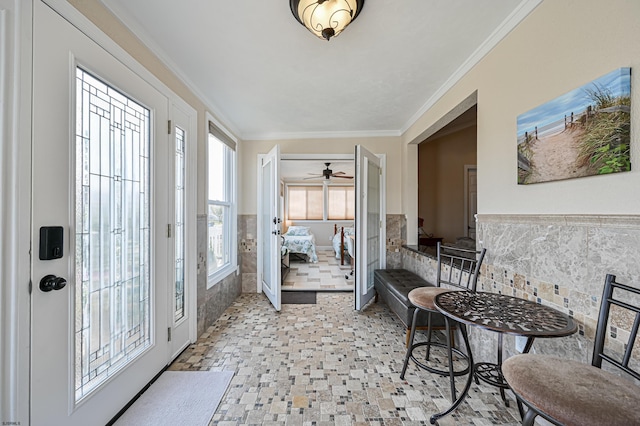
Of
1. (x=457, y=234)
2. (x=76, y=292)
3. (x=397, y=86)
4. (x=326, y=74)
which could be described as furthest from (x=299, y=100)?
(x=457, y=234)

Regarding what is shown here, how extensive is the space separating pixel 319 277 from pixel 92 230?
3.72 meters

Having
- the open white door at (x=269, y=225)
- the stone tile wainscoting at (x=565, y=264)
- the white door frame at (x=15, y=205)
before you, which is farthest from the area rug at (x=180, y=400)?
the stone tile wainscoting at (x=565, y=264)

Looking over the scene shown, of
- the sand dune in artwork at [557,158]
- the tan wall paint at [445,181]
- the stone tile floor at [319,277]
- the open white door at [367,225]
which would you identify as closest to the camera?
the sand dune in artwork at [557,158]

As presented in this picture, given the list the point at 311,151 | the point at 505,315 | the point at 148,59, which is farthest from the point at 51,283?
the point at 311,151

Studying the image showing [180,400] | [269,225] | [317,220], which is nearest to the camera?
[180,400]

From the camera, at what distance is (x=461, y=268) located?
1894 millimetres

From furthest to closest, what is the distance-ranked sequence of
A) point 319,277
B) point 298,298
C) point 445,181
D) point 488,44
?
point 319,277 < point 445,181 < point 298,298 < point 488,44

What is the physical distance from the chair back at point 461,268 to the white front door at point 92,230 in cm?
223

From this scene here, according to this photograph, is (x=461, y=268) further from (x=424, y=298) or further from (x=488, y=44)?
(x=488, y=44)

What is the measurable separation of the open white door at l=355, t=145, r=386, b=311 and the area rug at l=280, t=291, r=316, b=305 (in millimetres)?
736

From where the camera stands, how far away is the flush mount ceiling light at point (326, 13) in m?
1.32

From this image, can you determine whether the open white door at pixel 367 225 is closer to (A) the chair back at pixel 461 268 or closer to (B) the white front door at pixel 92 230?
(A) the chair back at pixel 461 268

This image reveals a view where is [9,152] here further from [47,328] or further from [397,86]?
[397,86]

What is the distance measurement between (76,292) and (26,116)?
0.82m
